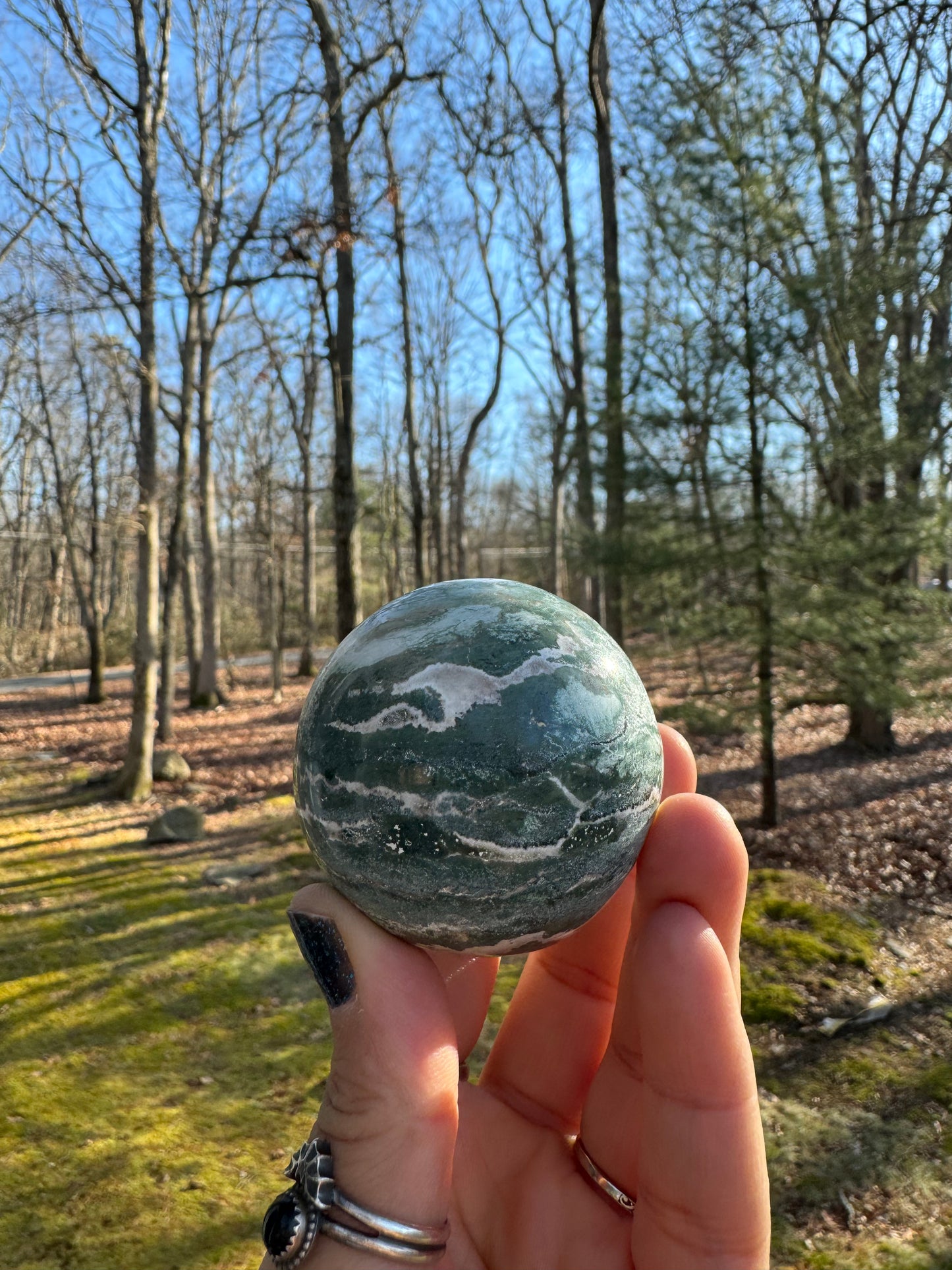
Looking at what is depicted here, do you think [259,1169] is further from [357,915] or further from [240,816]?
[240,816]

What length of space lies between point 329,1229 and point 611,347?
836 cm

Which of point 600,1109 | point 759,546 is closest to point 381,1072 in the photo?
point 600,1109

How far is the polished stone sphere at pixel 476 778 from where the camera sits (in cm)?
189

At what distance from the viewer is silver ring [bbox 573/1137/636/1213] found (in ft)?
7.29

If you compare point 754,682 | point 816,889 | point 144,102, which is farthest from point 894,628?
point 144,102

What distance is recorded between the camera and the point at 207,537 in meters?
16.8

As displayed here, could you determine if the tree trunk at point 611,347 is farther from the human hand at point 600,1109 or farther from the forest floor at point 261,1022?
the human hand at point 600,1109

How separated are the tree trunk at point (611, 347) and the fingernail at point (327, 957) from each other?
669 centimetres

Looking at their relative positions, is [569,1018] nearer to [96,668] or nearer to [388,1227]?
[388,1227]

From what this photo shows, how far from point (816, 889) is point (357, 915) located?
6.31m

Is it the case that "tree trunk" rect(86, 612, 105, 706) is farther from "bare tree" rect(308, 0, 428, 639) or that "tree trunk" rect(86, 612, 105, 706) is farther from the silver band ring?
the silver band ring

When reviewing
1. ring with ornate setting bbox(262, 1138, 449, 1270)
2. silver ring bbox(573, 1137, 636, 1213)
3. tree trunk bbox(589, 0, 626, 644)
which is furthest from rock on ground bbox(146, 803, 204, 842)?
ring with ornate setting bbox(262, 1138, 449, 1270)

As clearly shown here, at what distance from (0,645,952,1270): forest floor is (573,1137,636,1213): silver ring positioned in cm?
201

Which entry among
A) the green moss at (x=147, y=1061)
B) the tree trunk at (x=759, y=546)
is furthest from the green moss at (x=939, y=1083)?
the tree trunk at (x=759, y=546)
